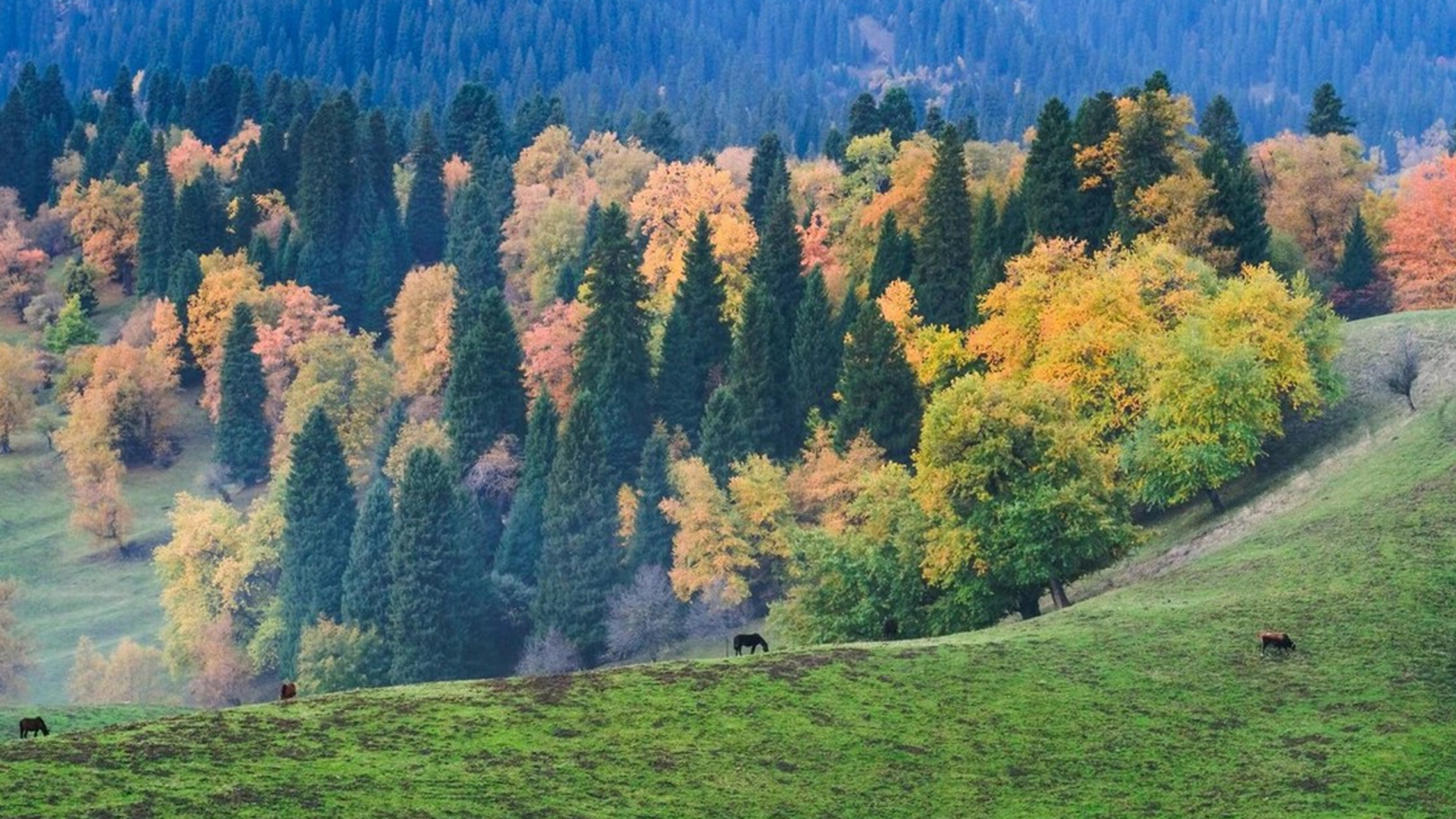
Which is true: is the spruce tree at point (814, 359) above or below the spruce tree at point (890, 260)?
below

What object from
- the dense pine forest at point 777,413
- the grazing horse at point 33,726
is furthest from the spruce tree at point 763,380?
the grazing horse at point 33,726

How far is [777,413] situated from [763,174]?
5065cm

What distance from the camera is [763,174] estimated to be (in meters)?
180

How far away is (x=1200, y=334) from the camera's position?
3797 inches

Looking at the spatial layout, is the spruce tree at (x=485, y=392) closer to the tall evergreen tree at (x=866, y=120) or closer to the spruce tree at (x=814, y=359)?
the spruce tree at (x=814, y=359)

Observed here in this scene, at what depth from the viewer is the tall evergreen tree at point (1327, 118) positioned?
161 m

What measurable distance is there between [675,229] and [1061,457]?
86503 mm

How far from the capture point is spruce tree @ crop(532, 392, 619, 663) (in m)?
126

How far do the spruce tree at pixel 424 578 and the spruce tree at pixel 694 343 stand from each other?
20.3m

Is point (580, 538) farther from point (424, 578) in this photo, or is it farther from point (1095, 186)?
point (1095, 186)

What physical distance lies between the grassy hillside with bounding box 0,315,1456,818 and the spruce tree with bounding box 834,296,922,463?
163 feet

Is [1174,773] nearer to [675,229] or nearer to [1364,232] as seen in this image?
[1364,232]

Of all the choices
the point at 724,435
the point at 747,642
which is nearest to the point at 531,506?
the point at 724,435

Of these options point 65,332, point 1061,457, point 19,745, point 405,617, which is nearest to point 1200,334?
point 1061,457
